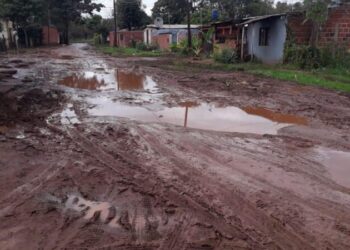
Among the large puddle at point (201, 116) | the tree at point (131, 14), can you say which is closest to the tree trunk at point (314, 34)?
the large puddle at point (201, 116)

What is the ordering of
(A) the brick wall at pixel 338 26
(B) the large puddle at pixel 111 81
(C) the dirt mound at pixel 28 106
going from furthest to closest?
(A) the brick wall at pixel 338 26, (B) the large puddle at pixel 111 81, (C) the dirt mound at pixel 28 106

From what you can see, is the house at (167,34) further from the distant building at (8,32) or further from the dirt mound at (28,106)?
the dirt mound at (28,106)

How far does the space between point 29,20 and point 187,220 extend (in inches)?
2010

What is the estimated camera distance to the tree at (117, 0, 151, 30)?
188ft

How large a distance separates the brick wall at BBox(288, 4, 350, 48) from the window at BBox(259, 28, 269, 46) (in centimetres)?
236

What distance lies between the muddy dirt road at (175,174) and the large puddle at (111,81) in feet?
10.4

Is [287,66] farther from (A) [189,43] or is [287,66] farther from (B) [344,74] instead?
(A) [189,43]

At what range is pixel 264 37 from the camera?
2308cm

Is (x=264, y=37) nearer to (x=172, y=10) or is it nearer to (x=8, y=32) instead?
(x=8, y=32)

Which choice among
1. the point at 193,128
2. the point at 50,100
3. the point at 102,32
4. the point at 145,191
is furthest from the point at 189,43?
the point at 102,32

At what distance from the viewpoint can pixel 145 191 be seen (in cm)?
504

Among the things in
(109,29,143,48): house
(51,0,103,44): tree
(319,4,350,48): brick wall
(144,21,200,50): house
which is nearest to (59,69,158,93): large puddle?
(319,4,350,48): brick wall

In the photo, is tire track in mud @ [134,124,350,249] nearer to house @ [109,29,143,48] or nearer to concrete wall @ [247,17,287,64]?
concrete wall @ [247,17,287,64]

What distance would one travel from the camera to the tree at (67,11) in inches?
2304
